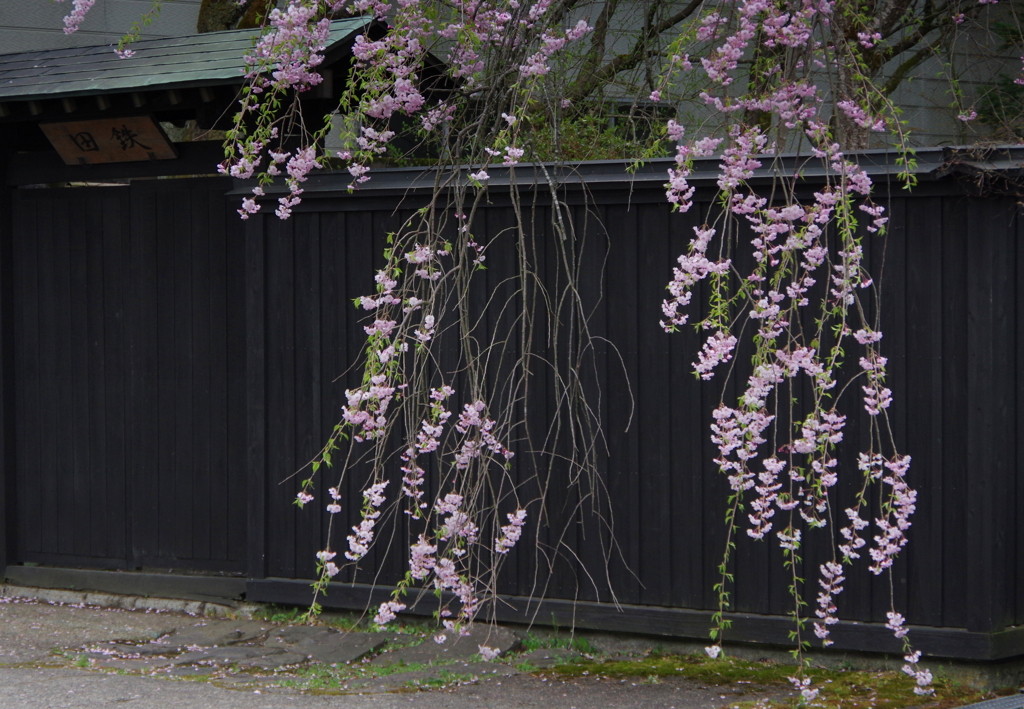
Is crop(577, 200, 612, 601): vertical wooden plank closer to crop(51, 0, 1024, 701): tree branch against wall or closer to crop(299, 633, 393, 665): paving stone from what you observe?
crop(51, 0, 1024, 701): tree branch against wall

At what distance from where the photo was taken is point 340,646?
18.8ft

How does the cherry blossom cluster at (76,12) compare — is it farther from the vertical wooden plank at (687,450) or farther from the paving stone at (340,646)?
the paving stone at (340,646)

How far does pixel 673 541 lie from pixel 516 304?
1.41 meters

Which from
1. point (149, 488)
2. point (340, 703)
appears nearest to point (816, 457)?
point (340, 703)

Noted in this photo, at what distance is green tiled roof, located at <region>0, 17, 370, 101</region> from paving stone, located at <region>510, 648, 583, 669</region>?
10.6ft

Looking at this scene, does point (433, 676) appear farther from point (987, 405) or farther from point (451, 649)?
point (987, 405)

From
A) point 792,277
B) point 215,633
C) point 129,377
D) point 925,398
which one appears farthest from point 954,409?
point 129,377

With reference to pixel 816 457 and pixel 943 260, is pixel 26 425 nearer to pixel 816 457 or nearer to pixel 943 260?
pixel 816 457

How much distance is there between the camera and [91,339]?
6941 mm

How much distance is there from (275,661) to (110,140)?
10.6 feet

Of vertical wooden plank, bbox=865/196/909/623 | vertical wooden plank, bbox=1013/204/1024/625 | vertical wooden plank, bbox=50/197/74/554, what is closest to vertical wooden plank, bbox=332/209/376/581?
vertical wooden plank, bbox=50/197/74/554

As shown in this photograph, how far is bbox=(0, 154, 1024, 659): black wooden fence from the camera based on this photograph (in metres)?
4.99

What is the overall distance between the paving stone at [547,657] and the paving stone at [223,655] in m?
1.23

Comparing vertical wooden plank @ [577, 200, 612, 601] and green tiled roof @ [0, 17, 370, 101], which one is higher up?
green tiled roof @ [0, 17, 370, 101]
